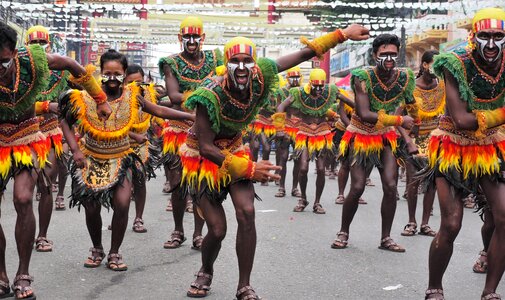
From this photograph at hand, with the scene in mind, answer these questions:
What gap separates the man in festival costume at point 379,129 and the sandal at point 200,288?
2607 millimetres

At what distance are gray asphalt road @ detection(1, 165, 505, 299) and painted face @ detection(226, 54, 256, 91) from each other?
169 cm

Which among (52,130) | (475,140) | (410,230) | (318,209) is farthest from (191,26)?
(475,140)

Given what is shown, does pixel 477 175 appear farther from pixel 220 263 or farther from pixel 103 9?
pixel 103 9

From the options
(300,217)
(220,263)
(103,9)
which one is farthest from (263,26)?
(220,263)

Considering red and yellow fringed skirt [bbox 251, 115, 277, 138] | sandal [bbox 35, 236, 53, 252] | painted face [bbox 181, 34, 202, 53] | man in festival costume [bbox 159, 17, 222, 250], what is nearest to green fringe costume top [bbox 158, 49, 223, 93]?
man in festival costume [bbox 159, 17, 222, 250]

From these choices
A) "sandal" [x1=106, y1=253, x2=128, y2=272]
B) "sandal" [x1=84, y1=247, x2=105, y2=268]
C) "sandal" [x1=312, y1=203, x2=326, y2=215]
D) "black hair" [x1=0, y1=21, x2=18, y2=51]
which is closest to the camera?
"black hair" [x1=0, y1=21, x2=18, y2=51]

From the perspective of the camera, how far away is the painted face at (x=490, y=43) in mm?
5762

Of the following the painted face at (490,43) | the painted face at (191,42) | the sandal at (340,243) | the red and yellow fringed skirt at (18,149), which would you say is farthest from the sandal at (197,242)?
the painted face at (490,43)

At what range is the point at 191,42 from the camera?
9.39 metres

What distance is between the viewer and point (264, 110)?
1791 cm

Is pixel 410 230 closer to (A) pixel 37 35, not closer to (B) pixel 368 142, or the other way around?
(B) pixel 368 142

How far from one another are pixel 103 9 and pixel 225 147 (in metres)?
16.2

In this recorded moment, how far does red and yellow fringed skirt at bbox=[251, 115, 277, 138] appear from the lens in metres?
17.6

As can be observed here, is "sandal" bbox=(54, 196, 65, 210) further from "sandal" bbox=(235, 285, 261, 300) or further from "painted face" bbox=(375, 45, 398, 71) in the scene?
"sandal" bbox=(235, 285, 261, 300)
